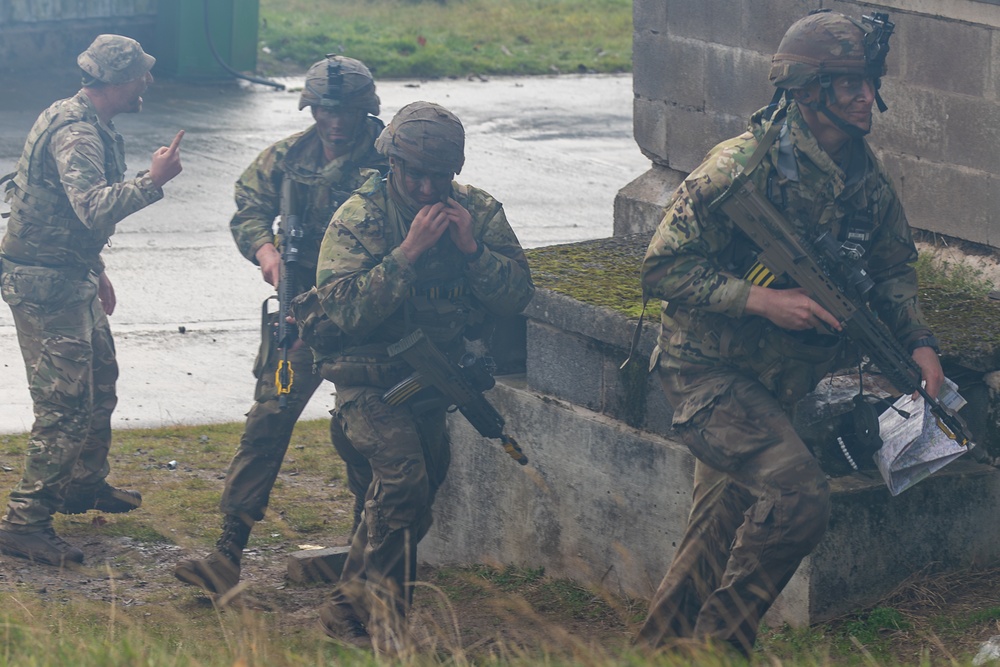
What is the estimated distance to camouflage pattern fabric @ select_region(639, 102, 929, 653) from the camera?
180 inches

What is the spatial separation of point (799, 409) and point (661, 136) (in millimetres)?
3148

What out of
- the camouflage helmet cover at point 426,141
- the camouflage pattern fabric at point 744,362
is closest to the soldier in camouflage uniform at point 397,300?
the camouflage helmet cover at point 426,141

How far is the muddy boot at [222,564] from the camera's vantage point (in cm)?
598

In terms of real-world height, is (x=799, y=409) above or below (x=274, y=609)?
above

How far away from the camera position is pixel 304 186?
20.6ft

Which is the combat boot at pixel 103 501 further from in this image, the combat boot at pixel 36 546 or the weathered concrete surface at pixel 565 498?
the weathered concrete surface at pixel 565 498

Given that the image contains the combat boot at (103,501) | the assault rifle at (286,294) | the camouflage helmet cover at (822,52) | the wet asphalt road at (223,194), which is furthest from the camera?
the wet asphalt road at (223,194)

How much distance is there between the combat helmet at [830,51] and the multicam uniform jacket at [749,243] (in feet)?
0.38

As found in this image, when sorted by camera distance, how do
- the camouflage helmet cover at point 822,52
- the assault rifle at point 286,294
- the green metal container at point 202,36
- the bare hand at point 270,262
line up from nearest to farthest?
1. the camouflage helmet cover at point 822,52
2. the assault rifle at point 286,294
3. the bare hand at point 270,262
4. the green metal container at point 202,36

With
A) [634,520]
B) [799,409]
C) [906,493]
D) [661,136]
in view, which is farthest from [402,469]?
[661,136]

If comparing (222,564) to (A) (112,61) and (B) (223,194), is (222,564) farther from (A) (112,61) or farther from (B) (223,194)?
(B) (223,194)

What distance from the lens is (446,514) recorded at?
650 centimetres

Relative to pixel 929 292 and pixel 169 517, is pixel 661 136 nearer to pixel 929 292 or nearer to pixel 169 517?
pixel 929 292

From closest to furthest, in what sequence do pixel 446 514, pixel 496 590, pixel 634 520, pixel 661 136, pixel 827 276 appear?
pixel 827 276, pixel 634 520, pixel 496 590, pixel 446 514, pixel 661 136
